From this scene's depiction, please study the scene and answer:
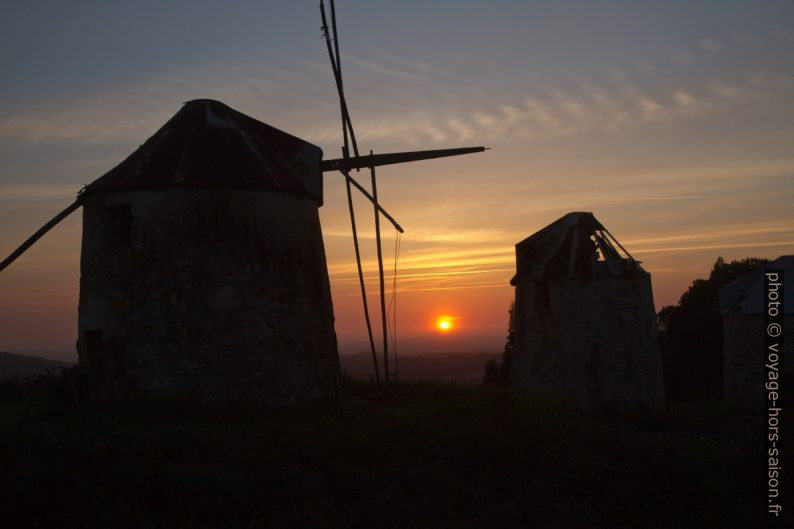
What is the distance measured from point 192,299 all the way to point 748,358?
22846mm

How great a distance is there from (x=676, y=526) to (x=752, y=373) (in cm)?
2044

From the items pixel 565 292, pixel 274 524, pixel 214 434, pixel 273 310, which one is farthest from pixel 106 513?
pixel 565 292

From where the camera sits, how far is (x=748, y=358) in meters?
28.3

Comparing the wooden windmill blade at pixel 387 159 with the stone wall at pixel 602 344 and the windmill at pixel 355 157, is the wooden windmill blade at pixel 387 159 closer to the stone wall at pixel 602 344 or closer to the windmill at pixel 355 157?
the windmill at pixel 355 157

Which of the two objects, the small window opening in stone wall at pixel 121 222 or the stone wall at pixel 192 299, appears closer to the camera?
the stone wall at pixel 192 299

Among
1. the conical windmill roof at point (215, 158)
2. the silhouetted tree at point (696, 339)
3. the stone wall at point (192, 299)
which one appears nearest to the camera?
the stone wall at point (192, 299)

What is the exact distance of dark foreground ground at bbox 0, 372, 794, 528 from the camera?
376 inches

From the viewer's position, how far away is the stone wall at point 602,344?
890 inches

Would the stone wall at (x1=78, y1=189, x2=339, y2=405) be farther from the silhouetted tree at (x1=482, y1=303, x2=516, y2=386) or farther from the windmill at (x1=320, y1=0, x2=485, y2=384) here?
the silhouetted tree at (x1=482, y1=303, x2=516, y2=386)

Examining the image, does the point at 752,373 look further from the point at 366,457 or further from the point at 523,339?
the point at 366,457

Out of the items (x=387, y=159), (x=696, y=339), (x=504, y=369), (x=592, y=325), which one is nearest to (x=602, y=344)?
(x=592, y=325)

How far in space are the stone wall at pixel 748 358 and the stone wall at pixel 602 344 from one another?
670 cm

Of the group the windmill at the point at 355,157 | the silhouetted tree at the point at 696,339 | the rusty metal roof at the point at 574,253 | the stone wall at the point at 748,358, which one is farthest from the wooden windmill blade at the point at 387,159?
the silhouetted tree at the point at 696,339

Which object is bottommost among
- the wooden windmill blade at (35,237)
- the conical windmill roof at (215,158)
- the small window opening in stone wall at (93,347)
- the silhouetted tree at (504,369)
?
the silhouetted tree at (504,369)
